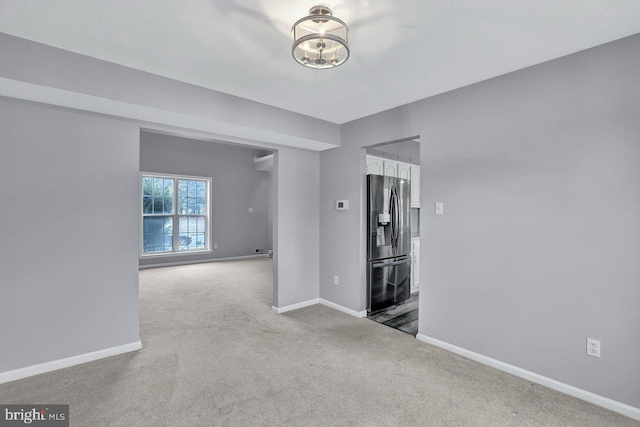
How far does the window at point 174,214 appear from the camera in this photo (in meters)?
7.02

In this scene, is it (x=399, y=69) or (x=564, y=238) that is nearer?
(x=564, y=238)

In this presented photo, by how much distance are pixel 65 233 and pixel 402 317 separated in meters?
3.68

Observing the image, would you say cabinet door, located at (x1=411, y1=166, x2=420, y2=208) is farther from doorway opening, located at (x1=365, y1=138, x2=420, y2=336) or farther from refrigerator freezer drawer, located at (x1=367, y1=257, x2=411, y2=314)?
refrigerator freezer drawer, located at (x1=367, y1=257, x2=411, y2=314)

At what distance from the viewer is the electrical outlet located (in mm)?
2148

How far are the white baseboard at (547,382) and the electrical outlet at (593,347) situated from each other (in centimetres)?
28

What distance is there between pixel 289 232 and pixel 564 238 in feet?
9.63

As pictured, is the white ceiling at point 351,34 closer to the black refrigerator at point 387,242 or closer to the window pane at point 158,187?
the black refrigerator at point 387,242

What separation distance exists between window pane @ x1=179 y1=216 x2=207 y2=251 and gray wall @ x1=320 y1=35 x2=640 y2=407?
241 inches

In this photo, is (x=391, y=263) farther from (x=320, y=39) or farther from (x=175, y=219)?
(x=175, y=219)

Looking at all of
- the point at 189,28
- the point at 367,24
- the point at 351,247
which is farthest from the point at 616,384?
the point at 189,28

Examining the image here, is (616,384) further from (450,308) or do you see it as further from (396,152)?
(396,152)

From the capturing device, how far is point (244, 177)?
8.43m

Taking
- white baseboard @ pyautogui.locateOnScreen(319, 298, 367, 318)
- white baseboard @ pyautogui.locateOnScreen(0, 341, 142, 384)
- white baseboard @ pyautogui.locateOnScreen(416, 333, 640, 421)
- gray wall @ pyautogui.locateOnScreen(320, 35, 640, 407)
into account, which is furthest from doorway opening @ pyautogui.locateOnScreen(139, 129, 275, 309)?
white baseboard @ pyautogui.locateOnScreen(416, 333, 640, 421)

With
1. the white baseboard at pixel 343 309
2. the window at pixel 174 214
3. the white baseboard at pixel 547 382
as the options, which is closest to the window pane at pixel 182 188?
the window at pixel 174 214
